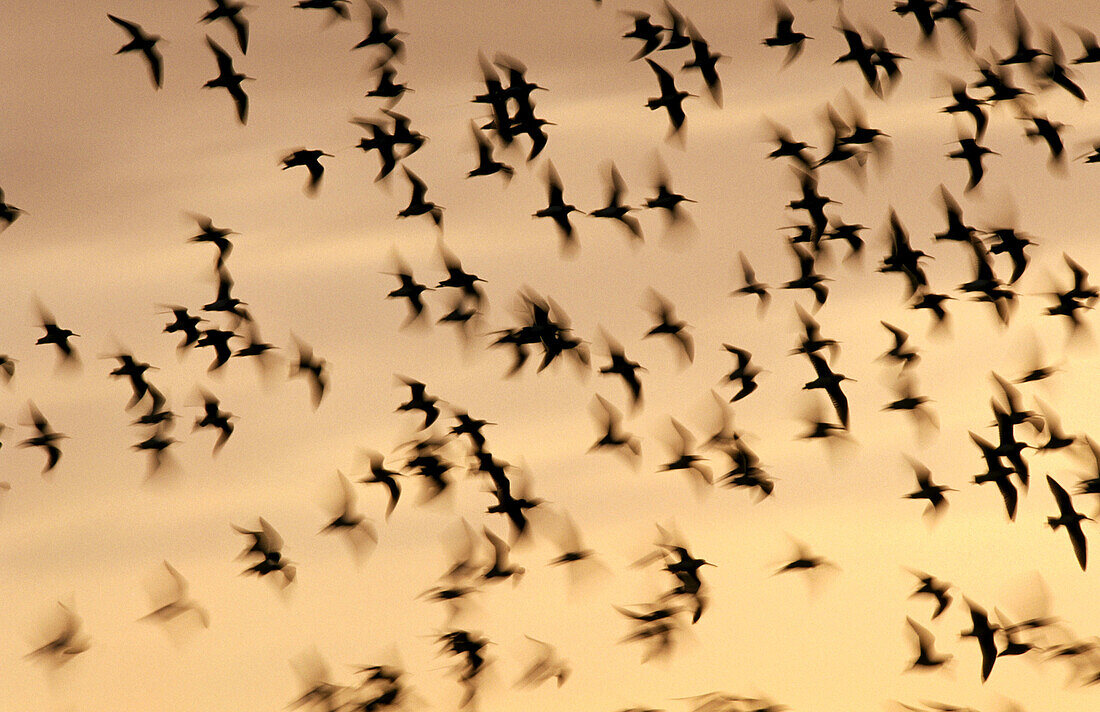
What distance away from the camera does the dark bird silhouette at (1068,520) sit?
46594mm

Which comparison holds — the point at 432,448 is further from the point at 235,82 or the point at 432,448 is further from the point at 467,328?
the point at 235,82

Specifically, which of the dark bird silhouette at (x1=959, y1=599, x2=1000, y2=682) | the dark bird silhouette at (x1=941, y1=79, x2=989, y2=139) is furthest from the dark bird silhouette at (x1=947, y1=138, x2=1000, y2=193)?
the dark bird silhouette at (x1=959, y1=599, x2=1000, y2=682)

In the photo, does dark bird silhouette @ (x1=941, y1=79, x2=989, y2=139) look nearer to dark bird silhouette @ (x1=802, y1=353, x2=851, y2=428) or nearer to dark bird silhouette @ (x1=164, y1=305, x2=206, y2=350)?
dark bird silhouette @ (x1=802, y1=353, x2=851, y2=428)

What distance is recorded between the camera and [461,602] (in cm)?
5519

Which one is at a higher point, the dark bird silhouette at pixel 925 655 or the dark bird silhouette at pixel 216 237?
the dark bird silhouette at pixel 216 237

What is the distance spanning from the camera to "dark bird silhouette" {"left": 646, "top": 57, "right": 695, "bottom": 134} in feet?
164

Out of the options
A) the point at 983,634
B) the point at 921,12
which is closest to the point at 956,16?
the point at 921,12

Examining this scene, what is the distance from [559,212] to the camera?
51.5 meters

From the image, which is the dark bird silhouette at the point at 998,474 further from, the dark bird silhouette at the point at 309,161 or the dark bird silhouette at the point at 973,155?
the dark bird silhouette at the point at 309,161

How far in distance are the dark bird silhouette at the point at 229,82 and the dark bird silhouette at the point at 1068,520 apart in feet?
78.6

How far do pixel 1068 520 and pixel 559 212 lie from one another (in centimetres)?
1626

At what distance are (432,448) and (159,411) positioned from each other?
8732 millimetres

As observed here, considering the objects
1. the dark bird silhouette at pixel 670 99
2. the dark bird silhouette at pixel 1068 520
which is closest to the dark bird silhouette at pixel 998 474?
the dark bird silhouette at pixel 1068 520

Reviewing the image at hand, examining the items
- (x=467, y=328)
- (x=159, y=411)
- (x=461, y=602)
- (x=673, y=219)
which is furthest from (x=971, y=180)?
(x=159, y=411)
